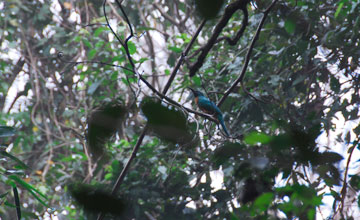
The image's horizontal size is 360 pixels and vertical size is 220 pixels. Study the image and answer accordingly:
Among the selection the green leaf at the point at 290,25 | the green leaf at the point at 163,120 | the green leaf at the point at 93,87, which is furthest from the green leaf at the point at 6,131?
the green leaf at the point at 93,87

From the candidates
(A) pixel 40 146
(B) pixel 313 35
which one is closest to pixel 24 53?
(A) pixel 40 146

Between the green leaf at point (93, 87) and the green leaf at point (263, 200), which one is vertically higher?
the green leaf at point (93, 87)

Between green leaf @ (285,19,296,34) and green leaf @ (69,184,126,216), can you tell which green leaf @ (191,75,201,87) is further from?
green leaf @ (69,184,126,216)

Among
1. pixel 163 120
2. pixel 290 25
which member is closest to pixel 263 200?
pixel 163 120

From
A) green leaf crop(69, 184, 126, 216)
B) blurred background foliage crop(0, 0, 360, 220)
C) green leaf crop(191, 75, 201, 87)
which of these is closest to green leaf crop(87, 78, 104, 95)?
blurred background foliage crop(0, 0, 360, 220)

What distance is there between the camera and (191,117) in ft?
4.75

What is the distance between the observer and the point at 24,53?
5785 mm

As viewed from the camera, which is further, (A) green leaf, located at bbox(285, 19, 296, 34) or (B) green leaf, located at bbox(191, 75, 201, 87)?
(B) green leaf, located at bbox(191, 75, 201, 87)

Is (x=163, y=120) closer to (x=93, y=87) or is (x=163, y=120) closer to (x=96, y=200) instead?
(x=96, y=200)

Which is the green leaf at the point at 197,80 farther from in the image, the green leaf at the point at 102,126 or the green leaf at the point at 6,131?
the green leaf at the point at 102,126

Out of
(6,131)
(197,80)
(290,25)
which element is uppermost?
(290,25)

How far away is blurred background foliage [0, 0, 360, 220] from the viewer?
729mm

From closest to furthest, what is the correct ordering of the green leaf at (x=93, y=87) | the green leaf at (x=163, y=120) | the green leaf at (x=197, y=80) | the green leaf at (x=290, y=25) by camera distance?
the green leaf at (x=163, y=120) < the green leaf at (x=290, y=25) < the green leaf at (x=197, y=80) < the green leaf at (x=93, y=87)

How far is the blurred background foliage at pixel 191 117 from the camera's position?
73 centimetres
